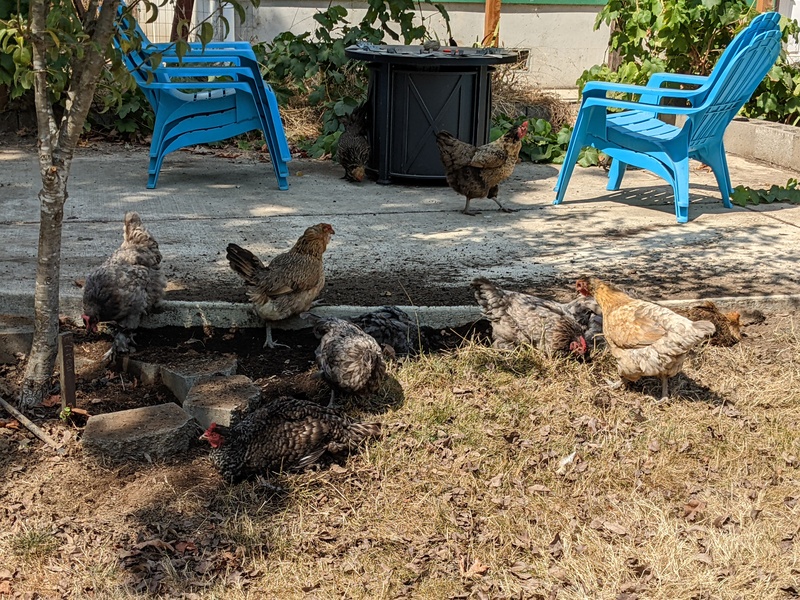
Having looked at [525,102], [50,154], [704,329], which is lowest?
[704,329]

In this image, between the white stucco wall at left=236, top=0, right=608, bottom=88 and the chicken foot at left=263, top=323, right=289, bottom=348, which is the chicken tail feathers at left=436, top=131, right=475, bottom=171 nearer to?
the chicken foot at left=263, top=323, right=289, bottom=348

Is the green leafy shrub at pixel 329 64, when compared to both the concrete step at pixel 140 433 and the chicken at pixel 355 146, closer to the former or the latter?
the chicken at pixel 355 146

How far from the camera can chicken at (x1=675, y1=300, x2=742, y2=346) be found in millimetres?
5602

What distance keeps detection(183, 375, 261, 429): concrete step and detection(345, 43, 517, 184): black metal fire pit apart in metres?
4.83

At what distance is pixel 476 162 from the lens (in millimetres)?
8172

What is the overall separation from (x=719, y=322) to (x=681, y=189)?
2.76 metres

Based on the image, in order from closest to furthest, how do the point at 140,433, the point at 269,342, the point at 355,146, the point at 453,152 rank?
the point at 140,433, the point at 269,342, the point at 453,152, the point at 355,146

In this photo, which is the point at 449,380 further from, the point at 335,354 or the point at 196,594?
the point at 196,594

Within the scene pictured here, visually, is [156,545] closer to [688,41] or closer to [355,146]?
[355,146]

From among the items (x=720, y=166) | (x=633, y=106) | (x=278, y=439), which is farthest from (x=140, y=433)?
(x=720, y=166)

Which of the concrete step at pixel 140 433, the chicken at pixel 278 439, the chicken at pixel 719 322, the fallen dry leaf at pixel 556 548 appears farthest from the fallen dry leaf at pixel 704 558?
the concrete step at pixel 140 433

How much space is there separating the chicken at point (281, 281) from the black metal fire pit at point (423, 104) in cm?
377

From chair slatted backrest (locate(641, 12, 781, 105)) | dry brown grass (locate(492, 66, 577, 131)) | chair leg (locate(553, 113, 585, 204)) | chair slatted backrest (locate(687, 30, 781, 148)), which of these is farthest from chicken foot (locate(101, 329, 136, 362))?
dry brown grass (locate(492, 66, 577, 131))

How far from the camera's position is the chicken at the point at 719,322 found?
5602 mm
